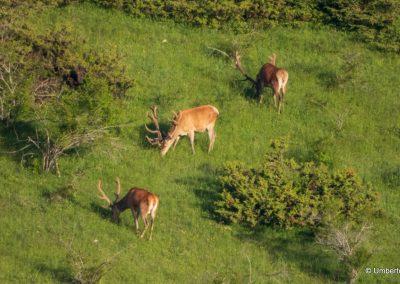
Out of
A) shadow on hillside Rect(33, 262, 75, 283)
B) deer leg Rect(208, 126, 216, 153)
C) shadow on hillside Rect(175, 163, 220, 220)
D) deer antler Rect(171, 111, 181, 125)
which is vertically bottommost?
deer leg Rect(208, 126, 216, 153)

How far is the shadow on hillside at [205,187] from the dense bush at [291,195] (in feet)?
0.94

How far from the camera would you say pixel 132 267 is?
2409 centimetres

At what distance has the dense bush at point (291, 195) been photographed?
26234 millimetres

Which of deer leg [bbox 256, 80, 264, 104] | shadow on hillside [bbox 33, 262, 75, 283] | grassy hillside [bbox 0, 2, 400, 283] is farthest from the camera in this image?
deer leg [bbox 256, 80, 264, 104]

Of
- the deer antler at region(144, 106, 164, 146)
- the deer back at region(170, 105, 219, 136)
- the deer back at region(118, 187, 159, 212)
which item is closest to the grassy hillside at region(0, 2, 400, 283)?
the deer antler at region(144, 106, 164, 146)

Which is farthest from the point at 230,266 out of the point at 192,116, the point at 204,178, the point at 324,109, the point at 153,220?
the point at 324,109

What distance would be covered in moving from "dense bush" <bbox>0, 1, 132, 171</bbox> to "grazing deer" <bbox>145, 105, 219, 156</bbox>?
114 cm

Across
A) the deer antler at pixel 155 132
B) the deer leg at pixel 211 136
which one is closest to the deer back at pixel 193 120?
the deer leg at pixel 211 136

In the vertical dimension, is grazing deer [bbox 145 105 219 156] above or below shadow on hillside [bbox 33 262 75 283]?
below

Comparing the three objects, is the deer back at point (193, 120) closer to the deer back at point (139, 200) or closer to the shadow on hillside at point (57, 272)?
the deer back at point (139, 200)

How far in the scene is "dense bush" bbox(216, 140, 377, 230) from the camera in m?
26.2

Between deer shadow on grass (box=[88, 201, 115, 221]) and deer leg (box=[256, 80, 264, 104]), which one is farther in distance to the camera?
deer leg (box=[256, 80, 264, 104])

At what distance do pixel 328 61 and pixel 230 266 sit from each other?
1022 cm
